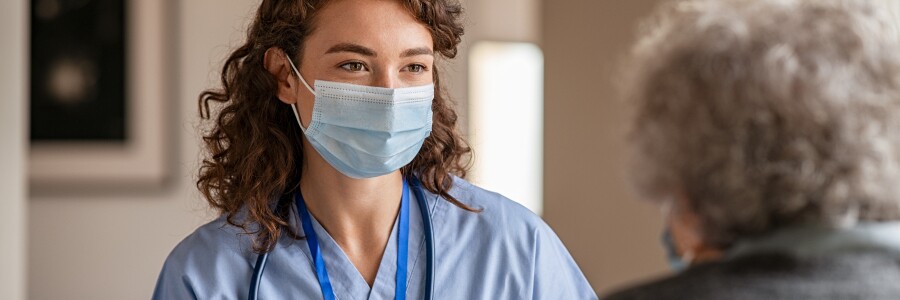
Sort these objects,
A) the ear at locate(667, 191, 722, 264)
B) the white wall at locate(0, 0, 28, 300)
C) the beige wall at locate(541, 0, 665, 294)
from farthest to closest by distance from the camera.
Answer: the beige wall at locate(541, 0, 665, 294) → the white wall at locate(0, 0, 28, 300) → the ear at locate(667, 191, 722, 264)

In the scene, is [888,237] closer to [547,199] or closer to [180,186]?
[547,199]

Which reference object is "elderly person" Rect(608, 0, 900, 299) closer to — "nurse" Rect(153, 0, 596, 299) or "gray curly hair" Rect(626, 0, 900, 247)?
"gray curly hair" Rect(626, 0, 900, 247)

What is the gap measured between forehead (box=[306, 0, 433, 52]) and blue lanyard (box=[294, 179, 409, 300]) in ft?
0.98

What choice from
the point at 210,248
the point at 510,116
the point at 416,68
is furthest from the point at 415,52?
the point at 510,116

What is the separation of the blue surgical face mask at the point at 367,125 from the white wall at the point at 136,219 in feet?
6.21

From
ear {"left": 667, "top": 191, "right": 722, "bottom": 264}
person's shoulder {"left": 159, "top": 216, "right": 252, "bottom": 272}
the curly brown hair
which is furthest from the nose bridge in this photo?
ear {"left": 667, "top": 191, "right": 722, "bottom": 264}

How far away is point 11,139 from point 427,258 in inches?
50.7

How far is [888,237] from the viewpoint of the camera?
0.92 metres

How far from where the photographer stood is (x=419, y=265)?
77.4 inches

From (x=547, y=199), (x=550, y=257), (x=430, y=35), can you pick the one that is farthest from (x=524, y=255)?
(x=547, y=199)

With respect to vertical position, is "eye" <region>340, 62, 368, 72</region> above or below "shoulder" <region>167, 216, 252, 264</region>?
above

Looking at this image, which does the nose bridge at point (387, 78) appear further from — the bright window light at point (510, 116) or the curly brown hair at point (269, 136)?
the bright window light at point (510, 116)

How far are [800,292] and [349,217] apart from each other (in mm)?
1184

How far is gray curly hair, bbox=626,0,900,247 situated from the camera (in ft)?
3.04
